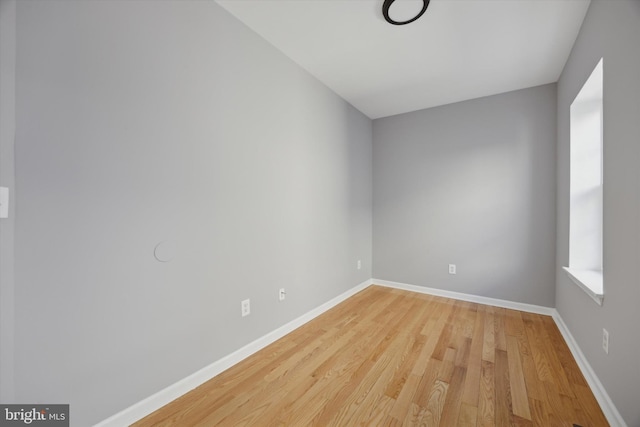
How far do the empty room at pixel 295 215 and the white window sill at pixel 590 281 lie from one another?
0.02 metres

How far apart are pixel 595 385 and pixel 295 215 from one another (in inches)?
92.6

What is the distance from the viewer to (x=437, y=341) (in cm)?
212

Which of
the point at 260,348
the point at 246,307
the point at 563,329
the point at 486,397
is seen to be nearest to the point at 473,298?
the point at 563,329

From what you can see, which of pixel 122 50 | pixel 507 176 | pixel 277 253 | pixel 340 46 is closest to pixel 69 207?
pixel 122 50

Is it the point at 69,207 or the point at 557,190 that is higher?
the point at 557,190

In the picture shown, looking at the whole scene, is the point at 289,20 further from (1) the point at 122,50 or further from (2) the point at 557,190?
(2) the point at 557,190

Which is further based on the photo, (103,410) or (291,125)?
(291,125)

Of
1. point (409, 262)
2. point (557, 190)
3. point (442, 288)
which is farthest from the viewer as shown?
point (409, 262)

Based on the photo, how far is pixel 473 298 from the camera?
3.07 m

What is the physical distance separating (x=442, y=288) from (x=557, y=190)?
166 centimetres

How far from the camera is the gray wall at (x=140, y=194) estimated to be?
1.04 meters

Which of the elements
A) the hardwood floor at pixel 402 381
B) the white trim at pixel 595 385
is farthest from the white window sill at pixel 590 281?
the hardwood floor at pixel 402 381

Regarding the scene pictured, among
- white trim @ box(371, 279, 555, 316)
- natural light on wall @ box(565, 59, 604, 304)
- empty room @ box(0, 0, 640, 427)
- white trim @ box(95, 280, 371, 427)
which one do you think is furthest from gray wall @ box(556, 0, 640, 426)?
white trim @ box(95, 280, 371, 427)

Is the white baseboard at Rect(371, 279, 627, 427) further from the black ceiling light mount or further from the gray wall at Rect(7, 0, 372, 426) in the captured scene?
the black ceiling light mount
